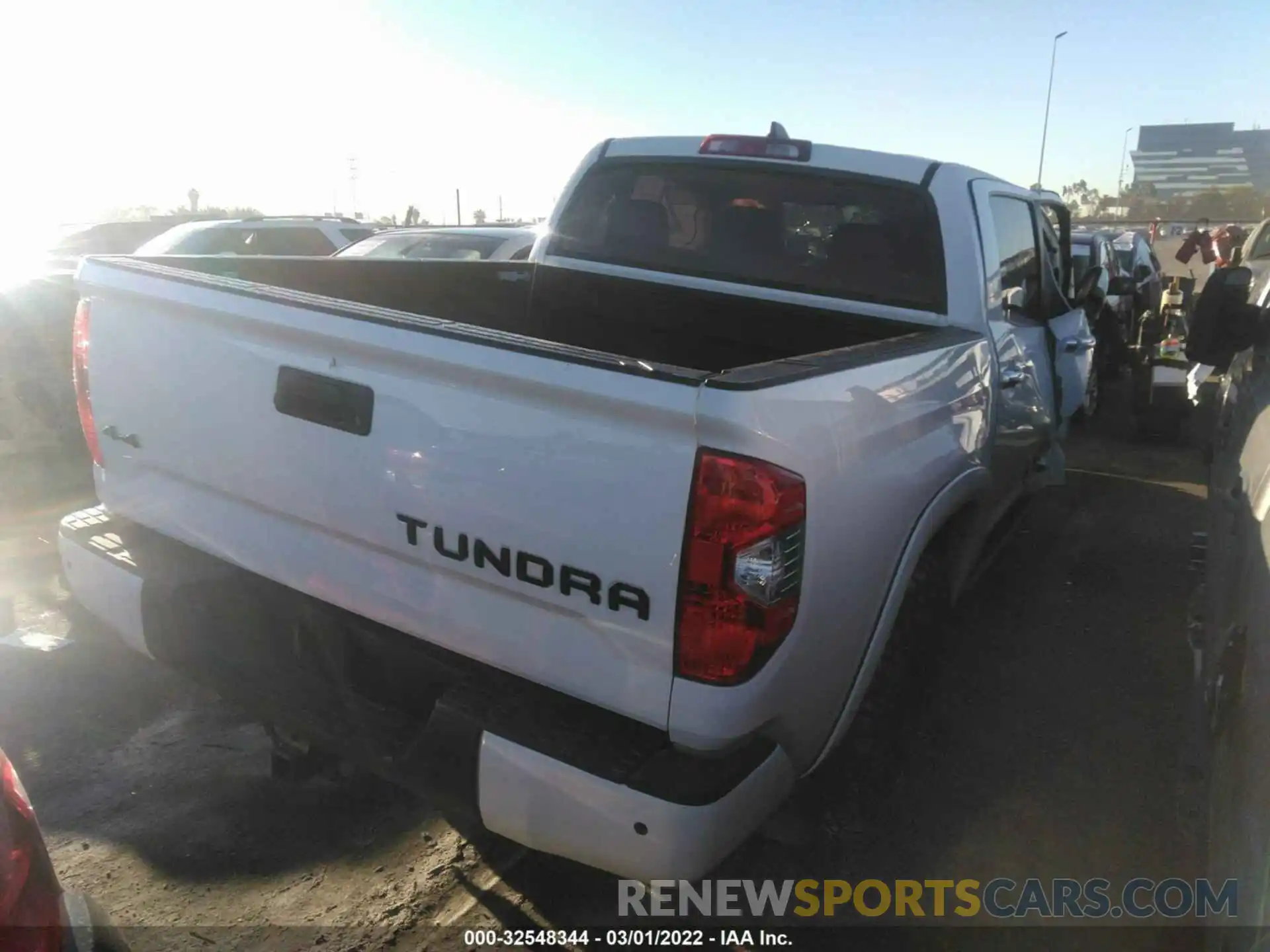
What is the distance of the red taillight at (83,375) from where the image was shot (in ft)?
9.36

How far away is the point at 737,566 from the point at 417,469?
78cm

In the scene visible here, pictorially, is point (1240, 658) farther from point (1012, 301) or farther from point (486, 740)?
point (1012, 301)

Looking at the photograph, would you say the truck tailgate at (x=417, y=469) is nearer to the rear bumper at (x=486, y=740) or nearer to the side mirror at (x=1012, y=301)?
the rear bumper at (x=486, y=740)

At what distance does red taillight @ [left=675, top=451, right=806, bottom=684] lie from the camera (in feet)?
5.92

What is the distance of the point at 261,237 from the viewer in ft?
35.2

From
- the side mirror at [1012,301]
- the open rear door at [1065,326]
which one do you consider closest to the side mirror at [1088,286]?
the open rear door at [1065,326]

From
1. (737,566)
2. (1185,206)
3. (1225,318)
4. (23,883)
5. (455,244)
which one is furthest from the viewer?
(1185,206)

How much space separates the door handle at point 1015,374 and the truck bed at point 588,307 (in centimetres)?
50

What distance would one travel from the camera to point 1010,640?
467 centimetres

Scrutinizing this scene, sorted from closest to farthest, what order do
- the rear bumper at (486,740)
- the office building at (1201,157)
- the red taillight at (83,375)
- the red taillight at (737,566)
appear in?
1. the red taillight at (737,566)
2. the rear bumper at (486,740)
3. the red taillight at (83,375)
4. the office building at (1201,157)

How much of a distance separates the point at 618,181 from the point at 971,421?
6.24 feet

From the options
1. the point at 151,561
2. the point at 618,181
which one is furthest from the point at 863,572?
the point at 618,181

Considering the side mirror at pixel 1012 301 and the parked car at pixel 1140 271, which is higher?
the side mirror at pixel 1012 301
